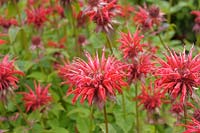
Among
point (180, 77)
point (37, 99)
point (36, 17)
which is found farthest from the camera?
point (36, 17)

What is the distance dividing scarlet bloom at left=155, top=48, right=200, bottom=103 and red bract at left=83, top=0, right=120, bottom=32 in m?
0.54

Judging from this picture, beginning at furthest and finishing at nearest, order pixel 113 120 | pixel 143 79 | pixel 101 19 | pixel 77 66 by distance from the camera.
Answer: pixel 113 120 < pixel 101 19 < pixel 143 79 < pixel 77 66

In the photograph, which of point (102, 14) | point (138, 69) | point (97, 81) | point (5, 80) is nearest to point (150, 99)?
point (138, 69)

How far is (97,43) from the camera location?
8.09ft

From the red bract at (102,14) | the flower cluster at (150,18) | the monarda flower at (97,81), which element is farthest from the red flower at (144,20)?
the monarda flower at (97,81)

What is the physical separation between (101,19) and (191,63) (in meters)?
0.61

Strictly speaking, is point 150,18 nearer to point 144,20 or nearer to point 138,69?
point 144,20

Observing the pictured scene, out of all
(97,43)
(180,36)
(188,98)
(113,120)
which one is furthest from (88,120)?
(180,36)

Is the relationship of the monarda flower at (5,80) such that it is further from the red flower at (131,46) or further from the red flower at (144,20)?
the red flower at (144,20)

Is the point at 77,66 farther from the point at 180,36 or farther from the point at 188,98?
the point at 180,36

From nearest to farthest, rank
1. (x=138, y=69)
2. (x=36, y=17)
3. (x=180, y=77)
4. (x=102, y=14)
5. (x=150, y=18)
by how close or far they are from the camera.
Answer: (x=180, y=77), (x=138, y=69), (x=102, y=14), (x=150, y=18), (x=36, y=17)

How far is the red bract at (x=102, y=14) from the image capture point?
1.92 m

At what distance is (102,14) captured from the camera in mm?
1921

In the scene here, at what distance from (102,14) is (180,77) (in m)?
0.64
